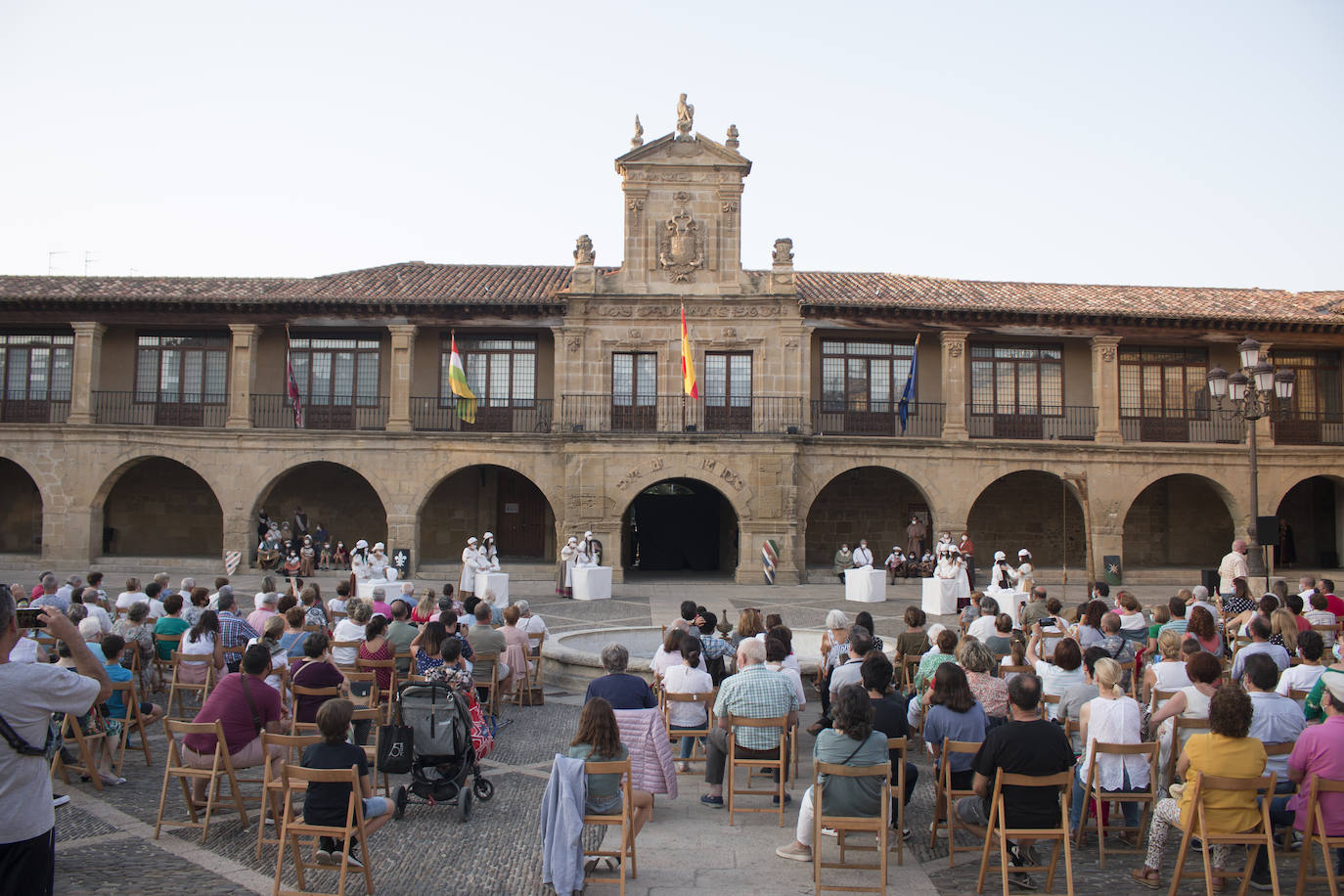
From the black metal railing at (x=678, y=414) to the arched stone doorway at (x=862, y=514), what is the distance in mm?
4189

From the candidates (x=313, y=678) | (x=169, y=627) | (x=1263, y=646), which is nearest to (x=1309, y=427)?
(x=1263, y=646)

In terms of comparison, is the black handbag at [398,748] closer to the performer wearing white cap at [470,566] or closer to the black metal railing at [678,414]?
the performer wearing white cap at [470,566]

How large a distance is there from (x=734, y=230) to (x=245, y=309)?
13314 millimetres

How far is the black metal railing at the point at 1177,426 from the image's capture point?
26.9m

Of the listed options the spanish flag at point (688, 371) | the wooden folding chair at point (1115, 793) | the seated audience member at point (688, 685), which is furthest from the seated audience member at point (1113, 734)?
the spanish flag at point (688, 371)

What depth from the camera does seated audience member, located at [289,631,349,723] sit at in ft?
24.4

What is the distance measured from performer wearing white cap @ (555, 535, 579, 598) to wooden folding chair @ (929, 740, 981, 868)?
15.4 metres

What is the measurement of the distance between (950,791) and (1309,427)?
2644 centimetres

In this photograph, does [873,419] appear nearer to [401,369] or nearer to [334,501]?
[401,369]

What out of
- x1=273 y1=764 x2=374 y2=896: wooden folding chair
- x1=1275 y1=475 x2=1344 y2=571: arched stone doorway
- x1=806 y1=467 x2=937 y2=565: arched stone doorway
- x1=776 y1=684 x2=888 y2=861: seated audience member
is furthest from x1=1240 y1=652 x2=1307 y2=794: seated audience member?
x1=1275 y1=475 x2=1344 y2=571: arched stone doorway

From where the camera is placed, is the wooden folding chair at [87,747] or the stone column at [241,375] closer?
the wooden folding chair at [87,747]

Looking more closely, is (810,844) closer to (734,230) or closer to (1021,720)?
(1021,720)

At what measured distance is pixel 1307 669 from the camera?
286 inches

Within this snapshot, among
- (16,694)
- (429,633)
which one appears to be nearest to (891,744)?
(429,633)
